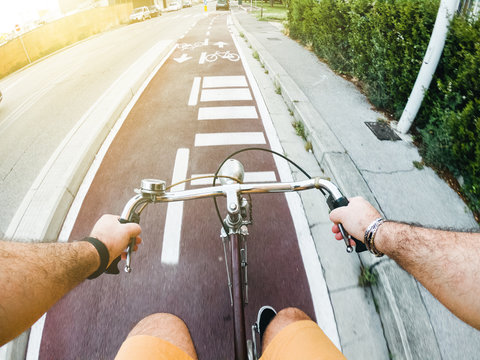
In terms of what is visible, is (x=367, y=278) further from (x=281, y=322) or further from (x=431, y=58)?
(x=431, y=58)

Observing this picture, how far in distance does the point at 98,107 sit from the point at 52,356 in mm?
5407

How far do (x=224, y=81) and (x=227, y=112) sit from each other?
2.33 meters

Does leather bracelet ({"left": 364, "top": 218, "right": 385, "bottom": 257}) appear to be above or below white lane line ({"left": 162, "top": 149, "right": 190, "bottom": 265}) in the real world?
above

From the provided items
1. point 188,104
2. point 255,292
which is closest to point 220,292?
point 255,292

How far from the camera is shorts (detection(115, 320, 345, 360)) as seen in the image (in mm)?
1274

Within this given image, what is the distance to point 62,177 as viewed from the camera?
147 inches

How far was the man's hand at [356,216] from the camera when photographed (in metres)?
1.29

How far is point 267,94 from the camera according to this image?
257 inches

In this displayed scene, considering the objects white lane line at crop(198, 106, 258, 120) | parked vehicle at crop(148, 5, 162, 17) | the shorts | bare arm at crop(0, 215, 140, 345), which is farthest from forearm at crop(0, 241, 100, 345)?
parked vehicle at crop(148, 5, 162, 17)

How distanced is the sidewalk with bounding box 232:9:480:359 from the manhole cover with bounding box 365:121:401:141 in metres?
0.11

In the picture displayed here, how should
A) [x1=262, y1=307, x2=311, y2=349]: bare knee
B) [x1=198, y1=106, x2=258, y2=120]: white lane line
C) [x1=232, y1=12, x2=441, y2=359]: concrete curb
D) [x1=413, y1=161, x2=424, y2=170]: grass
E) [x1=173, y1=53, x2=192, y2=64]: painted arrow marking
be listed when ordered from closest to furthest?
[x1=262, y1=307, x2=311, y2=349]: bare knee → [x1=232, y1=12, x2=441, y2=359]: concrete curb → [x1=413, y1=161, x2=424, y2=170]: grass → [x1=198, y1=106, x2=258, y2=120]: white lane line → [x1=173, y1=53, x2=192, y2=64]: painted arrow marking

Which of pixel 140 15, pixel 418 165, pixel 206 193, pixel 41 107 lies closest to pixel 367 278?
pixel 206 193

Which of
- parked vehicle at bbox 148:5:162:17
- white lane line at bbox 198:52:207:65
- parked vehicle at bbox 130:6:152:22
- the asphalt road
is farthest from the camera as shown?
parked vehicle at bbox 148:5:162:17

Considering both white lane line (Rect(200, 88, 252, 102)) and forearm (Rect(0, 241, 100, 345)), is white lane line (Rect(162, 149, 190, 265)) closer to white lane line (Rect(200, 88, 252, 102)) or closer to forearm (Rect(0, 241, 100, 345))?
forearm (Rect(0, 241, 100, 345))
